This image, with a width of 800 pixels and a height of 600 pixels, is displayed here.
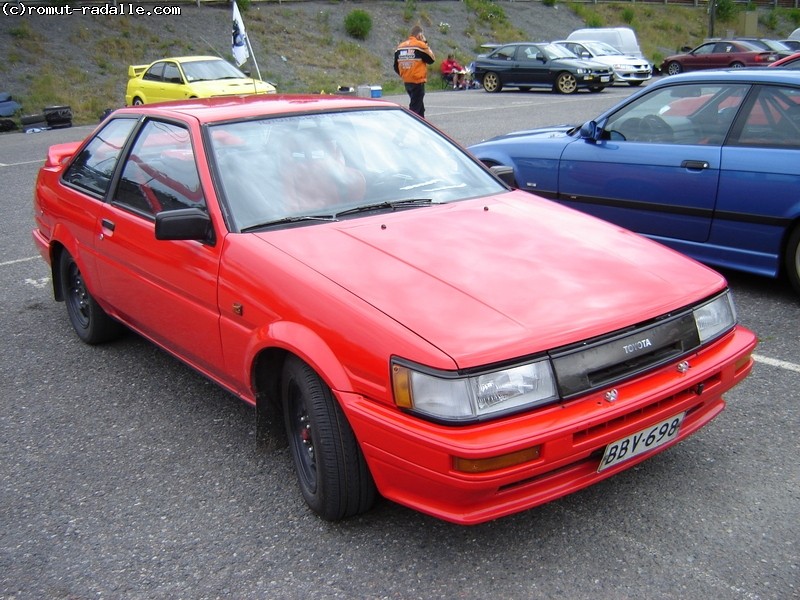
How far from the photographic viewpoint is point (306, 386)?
286 cm

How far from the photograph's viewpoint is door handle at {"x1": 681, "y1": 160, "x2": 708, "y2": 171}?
5.24m

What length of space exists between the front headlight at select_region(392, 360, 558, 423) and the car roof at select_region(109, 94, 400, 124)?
183 cm

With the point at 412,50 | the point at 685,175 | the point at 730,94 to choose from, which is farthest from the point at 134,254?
the point at 412,50

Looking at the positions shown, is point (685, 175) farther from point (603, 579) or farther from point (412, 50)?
point (412, 50)

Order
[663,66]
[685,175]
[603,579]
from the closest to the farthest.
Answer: [603,579] → [685,175] → [663,66]

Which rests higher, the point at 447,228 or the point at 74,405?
the point at 447,228

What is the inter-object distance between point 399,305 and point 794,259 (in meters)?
Answer: 3.34

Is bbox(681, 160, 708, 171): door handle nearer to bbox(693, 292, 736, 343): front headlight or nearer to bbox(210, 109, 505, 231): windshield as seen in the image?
bbox(210, 109, 505, 231): windshield

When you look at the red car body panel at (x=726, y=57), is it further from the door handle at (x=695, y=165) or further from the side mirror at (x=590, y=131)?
the door handle at (x=695, y=165)

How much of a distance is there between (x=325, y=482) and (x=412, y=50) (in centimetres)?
1139

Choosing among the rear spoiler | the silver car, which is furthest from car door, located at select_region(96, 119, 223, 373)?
the silver car

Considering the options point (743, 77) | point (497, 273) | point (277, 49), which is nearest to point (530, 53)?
point (277, 49)

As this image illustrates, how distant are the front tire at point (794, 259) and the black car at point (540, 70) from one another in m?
18.6

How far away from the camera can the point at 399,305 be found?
8.89 feet
